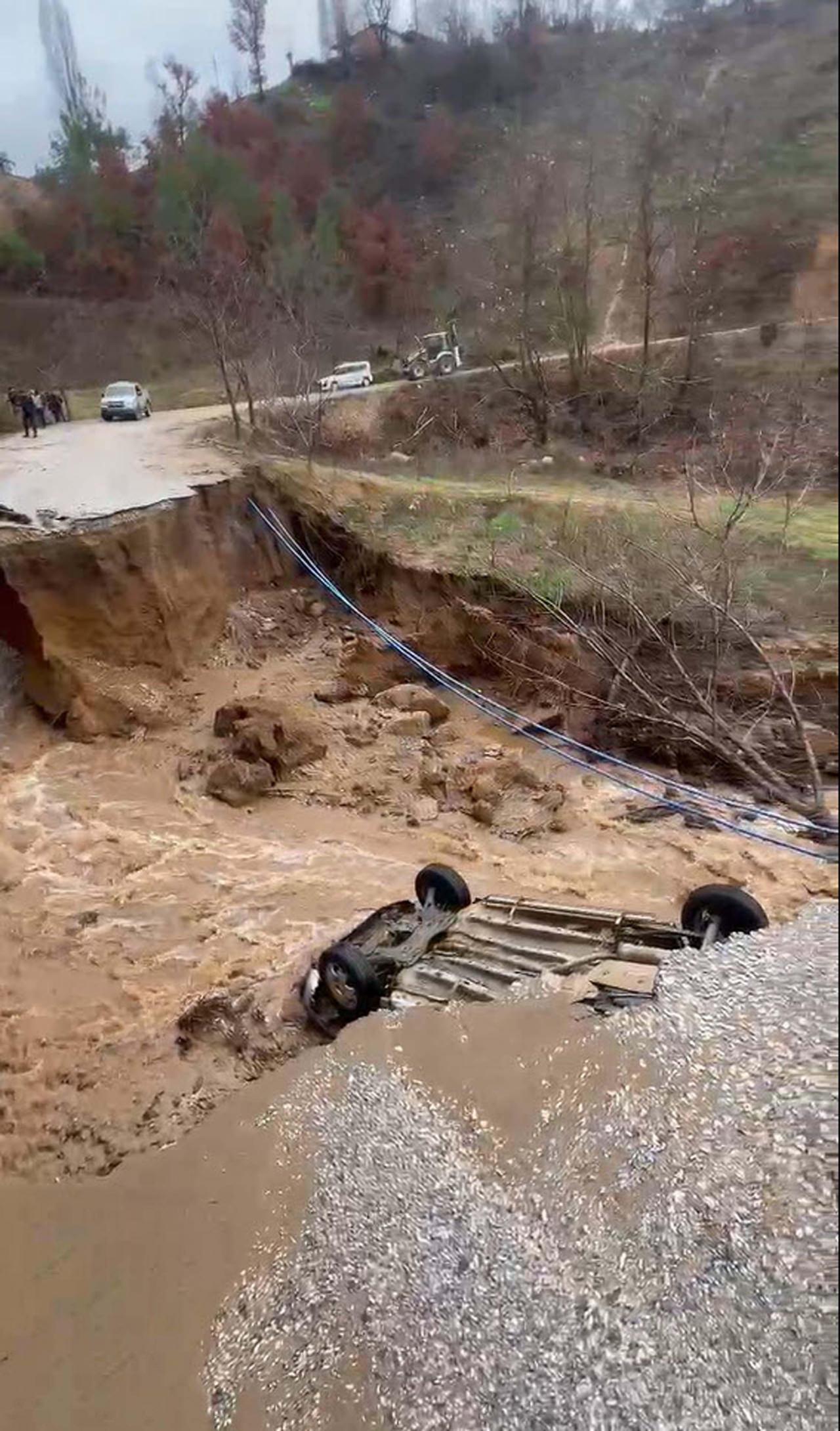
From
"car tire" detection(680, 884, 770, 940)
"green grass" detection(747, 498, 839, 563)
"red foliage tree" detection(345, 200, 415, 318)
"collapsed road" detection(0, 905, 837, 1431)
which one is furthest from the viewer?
"red foliage tree" detection(345, 200, 415, 318)

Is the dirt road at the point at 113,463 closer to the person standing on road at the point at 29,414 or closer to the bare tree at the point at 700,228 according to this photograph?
the person standing on road at the point at 29,414

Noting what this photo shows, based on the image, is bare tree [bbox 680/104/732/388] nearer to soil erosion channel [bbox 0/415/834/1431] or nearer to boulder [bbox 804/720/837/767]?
boulder [bbox 804/720/837/767]

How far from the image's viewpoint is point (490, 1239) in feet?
7.14

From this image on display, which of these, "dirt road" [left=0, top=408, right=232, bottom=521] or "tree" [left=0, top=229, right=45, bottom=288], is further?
"dirt road" [left=0, top=408, right=232, bottom=521]

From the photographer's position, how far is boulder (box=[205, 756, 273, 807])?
523 centimetres

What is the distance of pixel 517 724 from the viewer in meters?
4.76

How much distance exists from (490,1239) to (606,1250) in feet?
1.07

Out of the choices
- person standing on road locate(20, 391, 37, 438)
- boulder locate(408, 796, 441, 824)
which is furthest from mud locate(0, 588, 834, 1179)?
person standing on road locate(20, 391, 37, 438)

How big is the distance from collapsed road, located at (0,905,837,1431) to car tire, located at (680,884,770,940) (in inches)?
8.1

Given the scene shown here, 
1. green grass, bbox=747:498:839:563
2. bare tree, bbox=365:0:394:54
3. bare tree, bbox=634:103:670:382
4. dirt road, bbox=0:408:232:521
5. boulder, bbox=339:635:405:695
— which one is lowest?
boulder, bbox=339:635:405:695

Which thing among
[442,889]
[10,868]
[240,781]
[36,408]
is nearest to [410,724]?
[240,781]

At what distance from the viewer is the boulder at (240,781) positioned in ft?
17.2

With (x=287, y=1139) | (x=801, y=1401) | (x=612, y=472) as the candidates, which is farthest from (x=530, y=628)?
(x=801, y=1401)

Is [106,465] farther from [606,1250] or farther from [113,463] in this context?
[606,1250]
